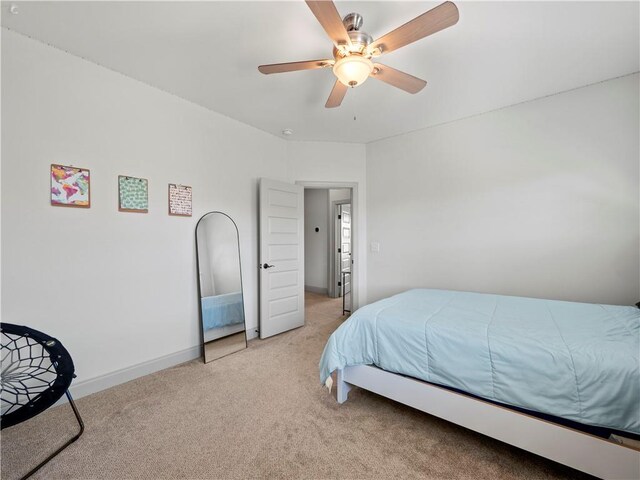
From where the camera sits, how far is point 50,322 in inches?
79.6

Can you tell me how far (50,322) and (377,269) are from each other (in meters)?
3.33

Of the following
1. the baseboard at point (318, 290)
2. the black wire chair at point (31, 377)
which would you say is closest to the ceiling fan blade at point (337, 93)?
the black wire chair at point (31, 377)

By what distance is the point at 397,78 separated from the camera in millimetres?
1853

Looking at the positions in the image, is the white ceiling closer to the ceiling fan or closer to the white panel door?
the ceiling fan

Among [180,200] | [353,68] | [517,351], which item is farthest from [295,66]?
[517,351]

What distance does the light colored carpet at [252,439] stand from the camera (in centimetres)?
147

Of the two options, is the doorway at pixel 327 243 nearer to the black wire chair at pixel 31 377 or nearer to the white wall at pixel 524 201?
the white wall at pixel 524 201

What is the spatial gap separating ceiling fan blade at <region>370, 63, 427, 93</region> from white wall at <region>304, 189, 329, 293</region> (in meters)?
3.90

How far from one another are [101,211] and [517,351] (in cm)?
300

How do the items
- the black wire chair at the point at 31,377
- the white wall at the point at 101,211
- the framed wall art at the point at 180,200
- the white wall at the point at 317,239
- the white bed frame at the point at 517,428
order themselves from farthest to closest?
the white wall at the point at 317,239
the framed wall art at the point at 180,200
the white wall at the point at 101,211
the black wire chair at the point at 31,377
the white bed frame at the point at 517,428

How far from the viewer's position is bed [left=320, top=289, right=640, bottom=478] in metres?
1.26

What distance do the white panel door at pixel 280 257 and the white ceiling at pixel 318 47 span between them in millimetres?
1085

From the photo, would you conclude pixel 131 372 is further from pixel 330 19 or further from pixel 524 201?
pixel 524 201

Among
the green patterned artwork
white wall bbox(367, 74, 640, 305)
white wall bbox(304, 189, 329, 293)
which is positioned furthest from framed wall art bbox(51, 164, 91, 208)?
white wall bbox(304, 189, 329, 293)
